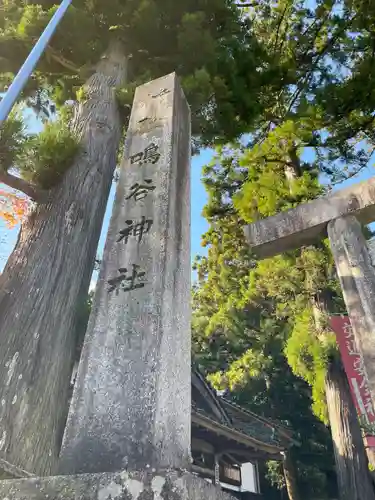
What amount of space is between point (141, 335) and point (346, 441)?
283 inches

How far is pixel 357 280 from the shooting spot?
4.04 meters

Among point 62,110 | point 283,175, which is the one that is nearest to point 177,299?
point 62,110

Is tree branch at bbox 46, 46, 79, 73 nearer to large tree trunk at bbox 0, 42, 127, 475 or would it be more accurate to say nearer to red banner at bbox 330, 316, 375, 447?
large tree trunk at bbox 0, 42, 127, 475

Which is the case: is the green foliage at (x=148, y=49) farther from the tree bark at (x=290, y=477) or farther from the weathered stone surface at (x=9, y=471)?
the tree bark at (x=290, y=477)

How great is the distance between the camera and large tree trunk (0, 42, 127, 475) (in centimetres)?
291

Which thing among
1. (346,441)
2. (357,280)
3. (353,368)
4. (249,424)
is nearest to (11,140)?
(357,280)

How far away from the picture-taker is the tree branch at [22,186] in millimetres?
3811

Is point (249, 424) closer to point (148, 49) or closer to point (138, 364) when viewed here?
point (148, 49)

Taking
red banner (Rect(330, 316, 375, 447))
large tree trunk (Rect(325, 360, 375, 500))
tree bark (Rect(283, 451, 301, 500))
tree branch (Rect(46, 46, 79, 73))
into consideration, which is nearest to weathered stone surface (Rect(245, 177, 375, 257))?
red banner (Rect(330, 316, 375, 447))

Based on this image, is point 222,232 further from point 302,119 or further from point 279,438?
point 279,438

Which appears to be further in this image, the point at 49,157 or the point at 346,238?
the point at 346,238

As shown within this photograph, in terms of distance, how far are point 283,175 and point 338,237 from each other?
6106 millimetres

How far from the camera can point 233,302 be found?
1229 centimetres

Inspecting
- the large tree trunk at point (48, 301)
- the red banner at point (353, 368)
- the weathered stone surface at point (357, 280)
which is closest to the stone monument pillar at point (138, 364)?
the large tree trunk at point (48, 301)
